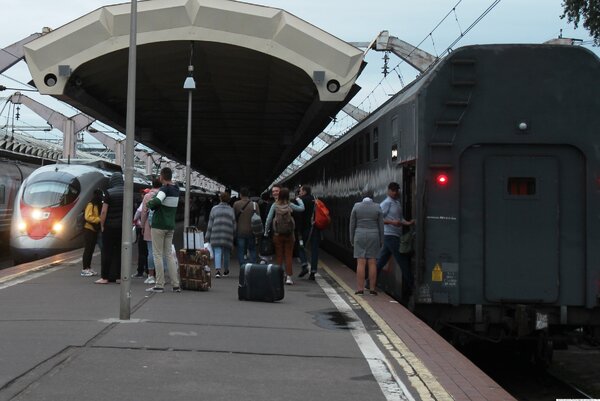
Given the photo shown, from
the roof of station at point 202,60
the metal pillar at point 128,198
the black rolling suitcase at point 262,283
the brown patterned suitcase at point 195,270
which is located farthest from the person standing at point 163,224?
the roof of station at point 202,60

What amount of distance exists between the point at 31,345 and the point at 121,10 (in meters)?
10.7

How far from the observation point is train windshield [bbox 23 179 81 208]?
1997 centimetres

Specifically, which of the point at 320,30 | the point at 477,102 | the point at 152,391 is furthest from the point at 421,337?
the point at 320,30

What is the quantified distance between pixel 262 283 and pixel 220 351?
145 inches

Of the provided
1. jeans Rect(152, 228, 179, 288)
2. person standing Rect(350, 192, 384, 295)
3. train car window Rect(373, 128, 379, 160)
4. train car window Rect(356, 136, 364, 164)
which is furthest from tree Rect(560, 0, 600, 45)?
jeans Rect(152, 228, 179, 288)

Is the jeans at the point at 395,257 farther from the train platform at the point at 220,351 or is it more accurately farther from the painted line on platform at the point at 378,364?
the painted line on platform at the point at 378,364

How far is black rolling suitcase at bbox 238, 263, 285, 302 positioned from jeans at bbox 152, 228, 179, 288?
4.06 ft

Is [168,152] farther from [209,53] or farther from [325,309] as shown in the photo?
[325,309]

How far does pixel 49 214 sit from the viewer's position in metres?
19.8

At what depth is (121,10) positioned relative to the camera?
16.3 meters

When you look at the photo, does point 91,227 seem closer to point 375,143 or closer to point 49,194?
point 375,143

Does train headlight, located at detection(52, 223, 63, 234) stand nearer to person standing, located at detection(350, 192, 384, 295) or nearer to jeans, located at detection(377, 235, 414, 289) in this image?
jeans, located at detection(377, 235, 414, 289)

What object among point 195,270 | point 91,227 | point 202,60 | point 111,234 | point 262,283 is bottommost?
point 262,283

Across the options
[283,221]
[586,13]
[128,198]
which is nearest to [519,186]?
[283,221]
